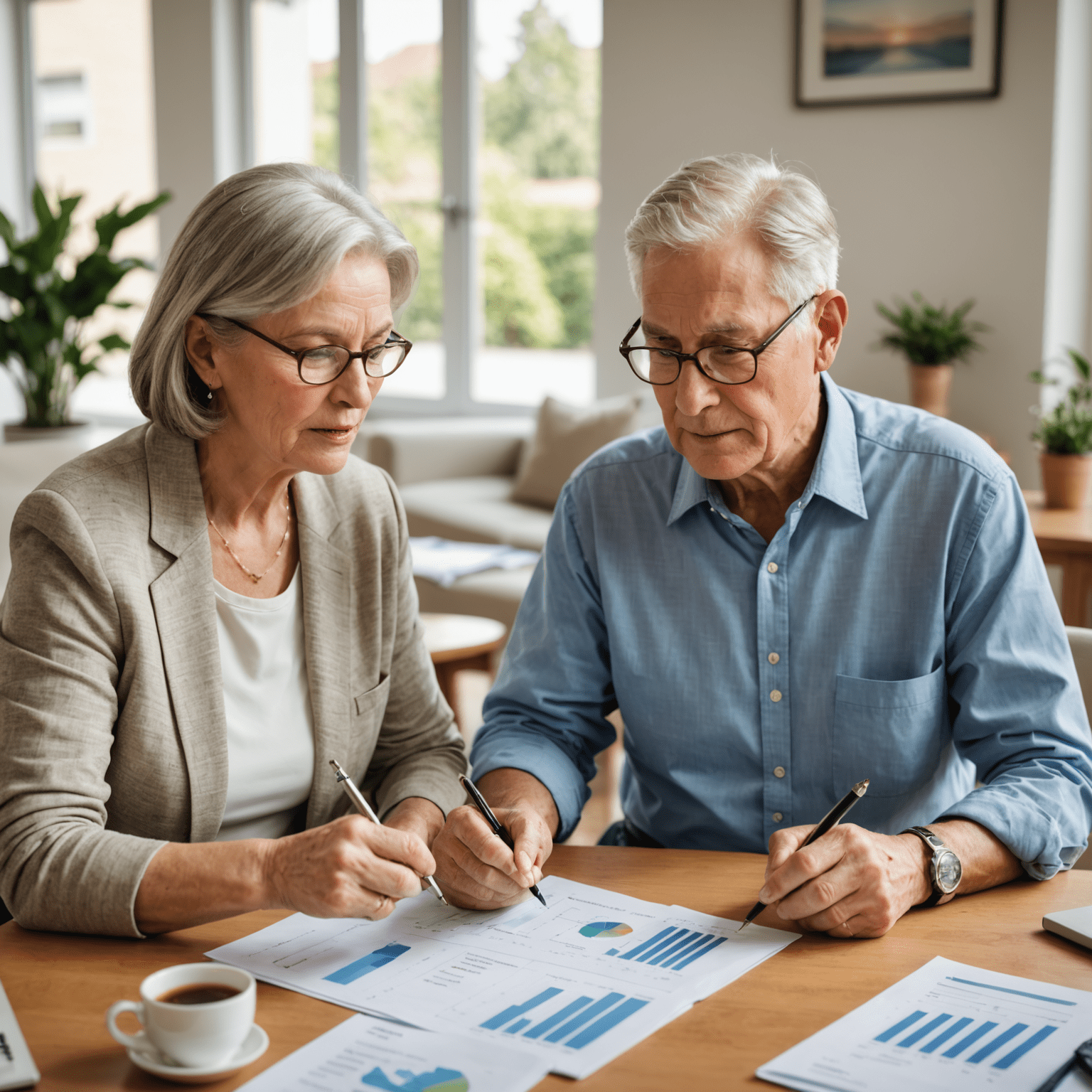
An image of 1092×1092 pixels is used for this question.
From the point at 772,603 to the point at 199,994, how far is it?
796 millimetres

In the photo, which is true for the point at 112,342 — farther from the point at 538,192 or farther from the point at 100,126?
the point at 100,126

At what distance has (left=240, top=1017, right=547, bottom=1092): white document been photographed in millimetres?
868

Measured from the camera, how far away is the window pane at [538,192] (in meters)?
5.68

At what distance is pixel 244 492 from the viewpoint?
1487 millimetres

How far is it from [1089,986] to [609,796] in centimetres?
254

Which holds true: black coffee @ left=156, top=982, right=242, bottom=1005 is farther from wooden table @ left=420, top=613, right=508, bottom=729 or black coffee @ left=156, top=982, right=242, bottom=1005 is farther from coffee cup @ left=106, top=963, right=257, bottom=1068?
wooden table @ left=420, top=613, right=508, bottom=729

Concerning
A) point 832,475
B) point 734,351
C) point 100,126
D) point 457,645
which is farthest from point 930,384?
point 100,126

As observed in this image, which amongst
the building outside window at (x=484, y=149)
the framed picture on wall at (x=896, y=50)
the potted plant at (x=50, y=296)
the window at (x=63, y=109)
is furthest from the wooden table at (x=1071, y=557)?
the window at (x=63, y=109)

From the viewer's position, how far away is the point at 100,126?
7332 mm

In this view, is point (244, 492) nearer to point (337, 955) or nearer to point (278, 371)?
point (278, 371)

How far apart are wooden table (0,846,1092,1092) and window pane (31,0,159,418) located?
6346 mm

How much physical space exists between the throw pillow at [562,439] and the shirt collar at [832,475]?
314 cm

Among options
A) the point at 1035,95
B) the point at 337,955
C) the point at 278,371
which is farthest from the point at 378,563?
the point at 1035,95

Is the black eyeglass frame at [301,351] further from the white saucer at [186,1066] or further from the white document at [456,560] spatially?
the white document at [456,560]
